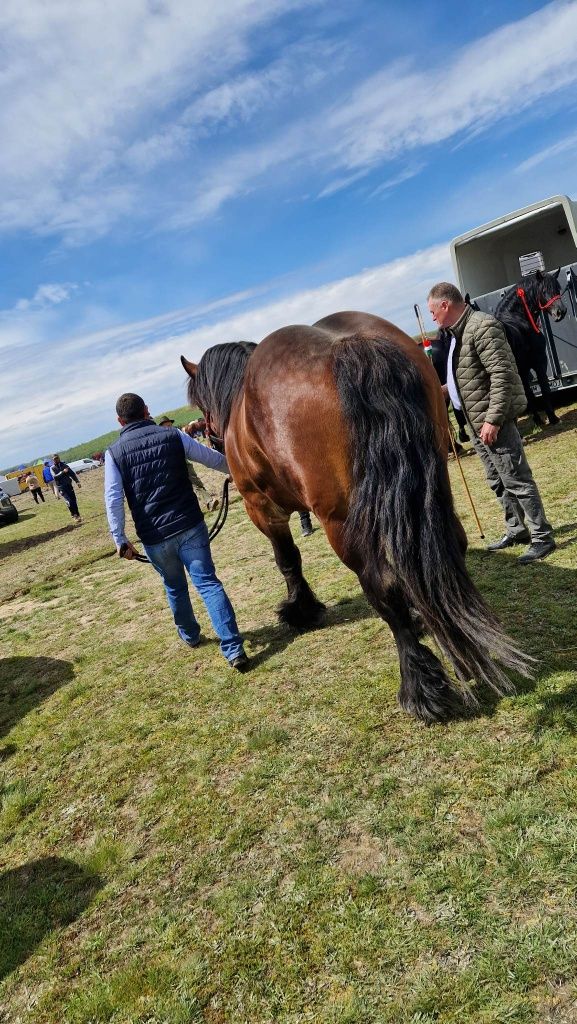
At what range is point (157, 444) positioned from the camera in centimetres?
447

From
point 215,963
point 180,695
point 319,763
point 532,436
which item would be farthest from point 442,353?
point 215,963

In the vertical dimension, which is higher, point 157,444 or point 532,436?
point 157,444

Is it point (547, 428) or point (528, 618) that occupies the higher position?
point (547, 428)

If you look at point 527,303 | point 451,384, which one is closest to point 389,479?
point 451,384

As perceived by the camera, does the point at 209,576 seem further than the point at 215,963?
Yes

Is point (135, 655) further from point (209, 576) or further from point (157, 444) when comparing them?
point (157, 444)

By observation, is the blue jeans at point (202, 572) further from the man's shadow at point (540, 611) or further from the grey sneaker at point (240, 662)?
the man's shadow at point (540, 611)

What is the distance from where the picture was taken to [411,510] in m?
2.85

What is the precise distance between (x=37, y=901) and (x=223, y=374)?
3621mm

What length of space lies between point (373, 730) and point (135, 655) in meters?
3.07

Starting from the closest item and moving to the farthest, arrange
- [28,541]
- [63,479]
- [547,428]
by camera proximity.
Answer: [547,428]
[28,541]
[63,479]

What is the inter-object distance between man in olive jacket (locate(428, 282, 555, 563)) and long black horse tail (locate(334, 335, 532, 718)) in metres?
1.91

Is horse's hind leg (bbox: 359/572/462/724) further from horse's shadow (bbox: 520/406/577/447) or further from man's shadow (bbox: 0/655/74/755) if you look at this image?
horse's shadow (bbox: 520/406/577/447)

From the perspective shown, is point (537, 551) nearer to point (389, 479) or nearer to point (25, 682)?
point (389, 479)
